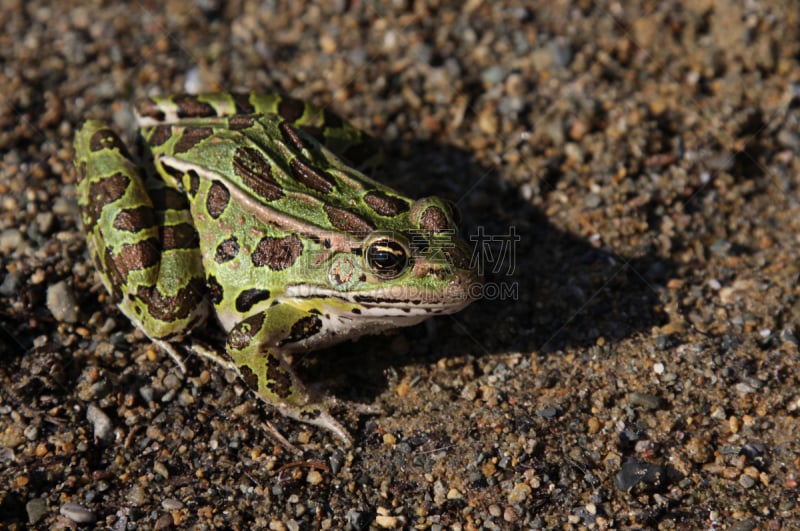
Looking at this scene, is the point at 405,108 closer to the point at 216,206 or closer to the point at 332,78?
the point at 332,78

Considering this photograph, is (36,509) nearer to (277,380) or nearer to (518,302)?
(277,380)

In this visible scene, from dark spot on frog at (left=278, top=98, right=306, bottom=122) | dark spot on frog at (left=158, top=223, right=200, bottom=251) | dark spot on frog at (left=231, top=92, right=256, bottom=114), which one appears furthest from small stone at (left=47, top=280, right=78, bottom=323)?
dark spot on frog at (left=278, top=98, right=306, bottom=122)

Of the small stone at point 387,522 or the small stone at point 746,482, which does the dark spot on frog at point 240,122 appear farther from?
the small stone at point 746,482

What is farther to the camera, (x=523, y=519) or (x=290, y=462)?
(x=290, y=462)

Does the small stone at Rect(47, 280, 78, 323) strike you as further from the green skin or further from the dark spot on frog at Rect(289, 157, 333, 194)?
the dark spot on frog at Rect(289, 157, 333, 194)

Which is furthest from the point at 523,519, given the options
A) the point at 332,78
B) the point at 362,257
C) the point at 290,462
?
the point at 332,78

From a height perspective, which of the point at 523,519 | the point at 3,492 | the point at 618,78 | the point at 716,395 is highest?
the point at 618,78
